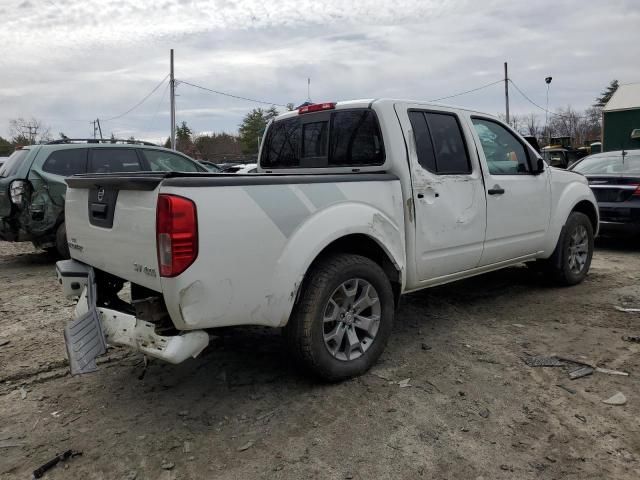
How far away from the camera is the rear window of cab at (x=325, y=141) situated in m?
3.95

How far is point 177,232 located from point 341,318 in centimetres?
131

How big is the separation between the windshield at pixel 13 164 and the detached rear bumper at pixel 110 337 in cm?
458

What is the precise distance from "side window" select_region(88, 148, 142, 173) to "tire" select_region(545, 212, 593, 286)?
5.90 metres

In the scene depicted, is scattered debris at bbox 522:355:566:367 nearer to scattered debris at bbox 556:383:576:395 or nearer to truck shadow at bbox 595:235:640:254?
scattered debris at bbox 556:383:576:395

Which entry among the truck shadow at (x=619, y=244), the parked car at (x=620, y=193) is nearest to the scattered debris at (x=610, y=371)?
the parked car at (x=620, y=193)

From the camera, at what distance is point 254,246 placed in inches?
112

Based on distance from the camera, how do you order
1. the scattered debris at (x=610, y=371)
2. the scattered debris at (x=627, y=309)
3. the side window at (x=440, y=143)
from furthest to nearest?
the scattered debris at (x=627, y=309), the side window at (x=440, y=143), the scattered debris at (x=610, y=371)

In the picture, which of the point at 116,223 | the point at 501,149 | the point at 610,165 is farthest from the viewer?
the point at 610,165

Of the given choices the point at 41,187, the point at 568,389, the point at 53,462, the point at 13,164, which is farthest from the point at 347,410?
the point at 13,164

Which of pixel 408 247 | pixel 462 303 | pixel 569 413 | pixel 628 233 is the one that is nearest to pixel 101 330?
pixel 408 247

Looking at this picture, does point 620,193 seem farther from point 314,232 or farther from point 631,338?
point 314,232

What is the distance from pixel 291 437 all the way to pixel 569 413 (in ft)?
5.35

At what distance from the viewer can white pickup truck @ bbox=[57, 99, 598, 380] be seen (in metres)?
2.73

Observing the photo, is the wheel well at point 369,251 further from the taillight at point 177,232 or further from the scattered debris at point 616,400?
the scattered debris at point 616,400
